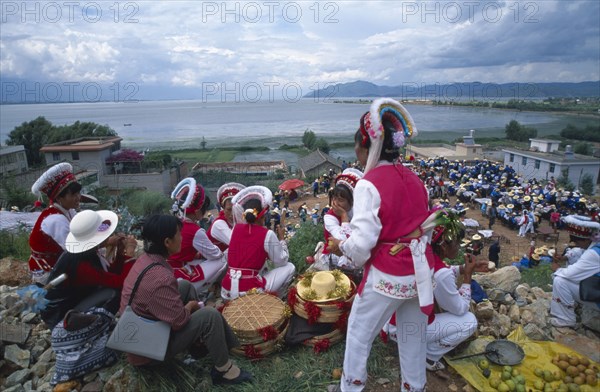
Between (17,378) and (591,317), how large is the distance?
5221 mm

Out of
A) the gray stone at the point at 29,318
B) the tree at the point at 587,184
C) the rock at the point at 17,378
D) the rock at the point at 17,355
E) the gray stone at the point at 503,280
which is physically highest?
the gray stone at the point at 503,280

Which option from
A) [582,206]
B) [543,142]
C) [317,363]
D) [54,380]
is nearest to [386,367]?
[317,363]

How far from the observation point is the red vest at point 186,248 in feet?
13.5

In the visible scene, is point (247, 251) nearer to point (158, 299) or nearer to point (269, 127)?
point (158, 299)

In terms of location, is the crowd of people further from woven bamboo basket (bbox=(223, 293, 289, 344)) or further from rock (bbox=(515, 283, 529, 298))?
rock (bbox=(515, 283, 529, 298))

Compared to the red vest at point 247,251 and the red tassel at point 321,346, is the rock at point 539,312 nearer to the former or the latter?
the red tassel at point 321,346

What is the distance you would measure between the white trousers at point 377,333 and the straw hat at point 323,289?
818mm

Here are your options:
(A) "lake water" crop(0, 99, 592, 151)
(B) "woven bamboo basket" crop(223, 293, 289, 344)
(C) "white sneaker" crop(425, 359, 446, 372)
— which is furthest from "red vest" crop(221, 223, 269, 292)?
(A) "lake water" crop(0, 99, 592, 151)

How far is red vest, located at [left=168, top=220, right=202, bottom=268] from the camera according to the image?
4.10 m

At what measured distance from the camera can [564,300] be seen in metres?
3.53

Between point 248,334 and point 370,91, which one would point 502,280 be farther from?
point 370,91

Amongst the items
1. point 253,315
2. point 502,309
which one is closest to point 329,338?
point 253,315

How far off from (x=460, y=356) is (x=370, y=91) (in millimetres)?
148935

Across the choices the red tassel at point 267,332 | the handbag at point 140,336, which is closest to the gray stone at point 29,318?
the handbag at point 140,336
